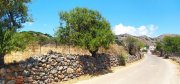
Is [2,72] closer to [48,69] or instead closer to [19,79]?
[19,79]

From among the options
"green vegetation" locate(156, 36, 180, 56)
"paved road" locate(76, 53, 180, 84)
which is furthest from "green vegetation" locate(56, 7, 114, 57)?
"green vegetation" locate(156, 36, 180, 56)

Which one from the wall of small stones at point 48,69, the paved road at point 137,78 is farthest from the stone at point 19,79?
the paved road at point 137,78

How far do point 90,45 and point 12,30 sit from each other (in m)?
11.5

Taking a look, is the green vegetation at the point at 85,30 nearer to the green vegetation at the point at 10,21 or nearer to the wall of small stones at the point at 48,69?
the wall of small stones at the point at 48,69

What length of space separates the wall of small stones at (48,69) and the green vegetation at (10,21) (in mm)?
1249

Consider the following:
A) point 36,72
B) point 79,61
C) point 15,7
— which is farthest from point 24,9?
point 79,61

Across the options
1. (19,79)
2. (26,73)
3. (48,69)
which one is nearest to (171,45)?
(48,69)

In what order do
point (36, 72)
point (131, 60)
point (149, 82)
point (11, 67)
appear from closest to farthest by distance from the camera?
point (11, 67), point (36, 72), point (149, 82), point (131, 60)

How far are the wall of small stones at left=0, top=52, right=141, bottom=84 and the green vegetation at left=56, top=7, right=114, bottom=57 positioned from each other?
5.63 ft

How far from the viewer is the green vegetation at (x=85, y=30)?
3191cm

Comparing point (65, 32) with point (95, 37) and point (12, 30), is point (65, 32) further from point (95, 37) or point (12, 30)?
point (12, 30)

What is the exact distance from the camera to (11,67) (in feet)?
66.7

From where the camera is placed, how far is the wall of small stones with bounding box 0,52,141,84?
66.5ft

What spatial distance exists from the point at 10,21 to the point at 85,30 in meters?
11.3
